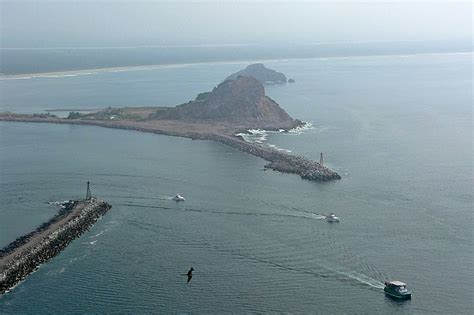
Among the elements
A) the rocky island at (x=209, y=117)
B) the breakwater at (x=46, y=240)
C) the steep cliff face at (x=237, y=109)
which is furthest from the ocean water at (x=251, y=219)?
the steep cliff face at (x=237, y=109)

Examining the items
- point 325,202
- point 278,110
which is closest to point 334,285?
point 325,202

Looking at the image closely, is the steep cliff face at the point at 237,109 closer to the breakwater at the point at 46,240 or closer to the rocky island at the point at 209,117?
the rocky island at the point at 209,117

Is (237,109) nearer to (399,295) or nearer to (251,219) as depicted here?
(251,219)

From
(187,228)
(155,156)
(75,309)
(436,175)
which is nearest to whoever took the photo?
(75,309)

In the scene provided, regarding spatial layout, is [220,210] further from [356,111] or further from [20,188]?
[356,111]

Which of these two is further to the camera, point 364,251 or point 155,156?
point 155,156

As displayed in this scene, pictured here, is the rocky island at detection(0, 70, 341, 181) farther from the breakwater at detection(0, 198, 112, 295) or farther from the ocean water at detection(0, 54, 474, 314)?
the breakwater at detection(0, 198, 112, 295)

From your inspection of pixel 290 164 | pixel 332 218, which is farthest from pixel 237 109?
pixel 332 218
